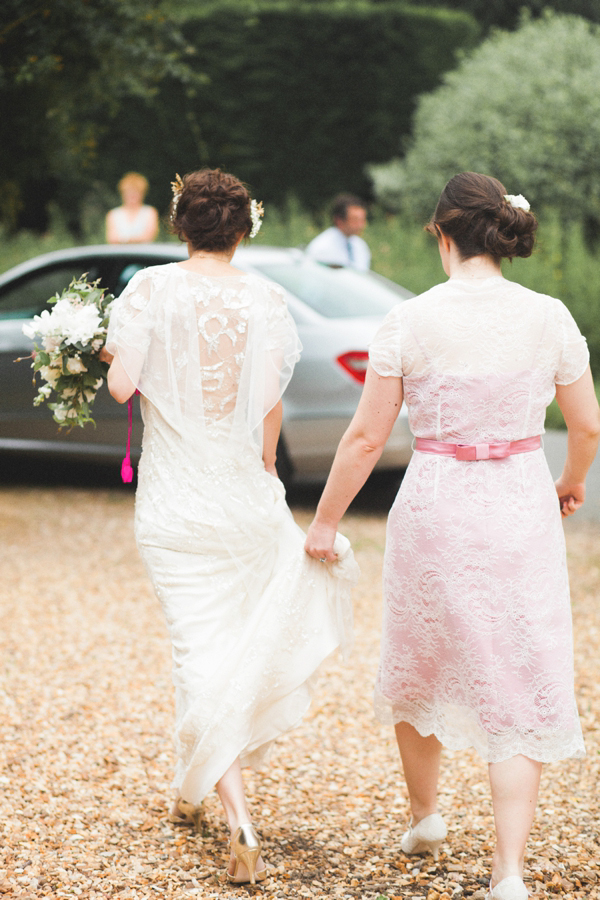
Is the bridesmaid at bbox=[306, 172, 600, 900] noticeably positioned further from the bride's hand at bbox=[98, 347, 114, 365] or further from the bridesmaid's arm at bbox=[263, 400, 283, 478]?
the bride's hand at bbox=[98, 347, 114, 365]

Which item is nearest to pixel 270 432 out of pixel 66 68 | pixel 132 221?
pixel 66 68

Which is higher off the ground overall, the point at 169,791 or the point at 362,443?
the point at 362,443

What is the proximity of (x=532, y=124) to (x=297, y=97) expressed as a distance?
4.97 meters

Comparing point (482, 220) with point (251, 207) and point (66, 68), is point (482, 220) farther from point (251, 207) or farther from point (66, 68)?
point (66, 68)

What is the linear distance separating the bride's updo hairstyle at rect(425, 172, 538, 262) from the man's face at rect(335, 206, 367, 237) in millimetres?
6021

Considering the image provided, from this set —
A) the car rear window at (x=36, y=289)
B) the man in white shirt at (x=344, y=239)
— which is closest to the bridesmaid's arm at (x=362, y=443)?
the car rear window at (x=36, y=289)

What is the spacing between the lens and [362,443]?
2.75 metres

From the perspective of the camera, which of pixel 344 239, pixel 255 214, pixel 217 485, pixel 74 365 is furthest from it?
pixel 344 239

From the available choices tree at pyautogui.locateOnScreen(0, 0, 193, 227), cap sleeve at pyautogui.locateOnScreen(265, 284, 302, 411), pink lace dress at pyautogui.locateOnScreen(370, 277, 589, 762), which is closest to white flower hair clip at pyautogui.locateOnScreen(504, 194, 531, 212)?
pink lace dress at pyautogui.locateOnScreen(370, 277, 589, 762)

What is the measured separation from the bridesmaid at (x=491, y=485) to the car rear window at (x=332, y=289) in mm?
4292

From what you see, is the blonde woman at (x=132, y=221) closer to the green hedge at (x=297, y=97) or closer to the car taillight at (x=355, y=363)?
the car taillight at (x=355, y=363)

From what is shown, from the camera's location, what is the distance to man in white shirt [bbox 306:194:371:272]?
857 centimetres

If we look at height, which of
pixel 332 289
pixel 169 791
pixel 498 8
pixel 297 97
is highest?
pixel 498 8

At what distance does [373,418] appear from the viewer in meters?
2.72
